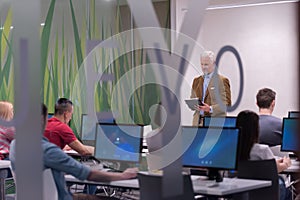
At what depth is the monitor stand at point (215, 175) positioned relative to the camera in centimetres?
371

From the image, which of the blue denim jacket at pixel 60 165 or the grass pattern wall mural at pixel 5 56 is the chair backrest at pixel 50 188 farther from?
the grass pattern wall mural at pixel 5 56

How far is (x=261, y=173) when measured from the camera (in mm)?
3889

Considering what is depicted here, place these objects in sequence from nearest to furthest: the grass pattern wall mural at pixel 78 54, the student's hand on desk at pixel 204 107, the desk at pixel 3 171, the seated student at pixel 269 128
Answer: the desk at pixel 3 171 → the seated student at pixel 269 128 → the student's hand on desk at pixel 204 107 → the grass pattern wall mural at pixel 78 54

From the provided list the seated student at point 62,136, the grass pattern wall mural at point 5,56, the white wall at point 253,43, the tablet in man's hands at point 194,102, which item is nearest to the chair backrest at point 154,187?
the seated student at point 62,136

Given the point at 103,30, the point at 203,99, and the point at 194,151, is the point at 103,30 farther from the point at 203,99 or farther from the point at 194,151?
the point at 194,151

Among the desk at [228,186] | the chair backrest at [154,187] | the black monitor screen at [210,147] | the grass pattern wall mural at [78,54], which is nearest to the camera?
the chair backrest at [154,187]

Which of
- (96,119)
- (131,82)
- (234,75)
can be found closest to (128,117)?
(131,82)

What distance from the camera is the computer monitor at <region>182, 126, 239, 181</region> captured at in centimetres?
370

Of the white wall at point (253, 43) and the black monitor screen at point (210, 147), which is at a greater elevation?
the white wall at point (253, 43)

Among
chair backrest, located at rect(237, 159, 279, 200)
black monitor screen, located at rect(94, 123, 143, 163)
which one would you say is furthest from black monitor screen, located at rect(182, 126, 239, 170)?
black monitor screen, located at rect(94, 123, 143, 163)

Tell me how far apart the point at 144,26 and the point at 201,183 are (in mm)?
1494

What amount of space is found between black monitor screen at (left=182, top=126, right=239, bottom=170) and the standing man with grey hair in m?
1.45

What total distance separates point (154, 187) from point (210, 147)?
0.78 m

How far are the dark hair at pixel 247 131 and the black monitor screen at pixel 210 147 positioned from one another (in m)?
0.15
